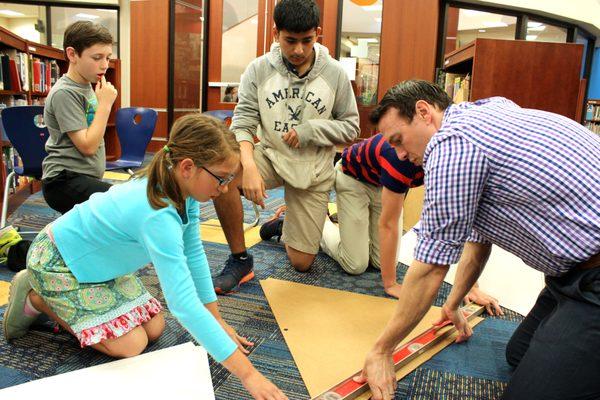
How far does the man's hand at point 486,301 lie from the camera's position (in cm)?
199

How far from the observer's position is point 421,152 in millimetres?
1358

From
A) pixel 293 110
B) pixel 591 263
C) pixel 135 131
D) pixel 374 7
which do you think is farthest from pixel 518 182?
pixel 374 7

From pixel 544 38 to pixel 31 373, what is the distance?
8367 mm

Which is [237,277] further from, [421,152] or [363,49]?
[363,49]

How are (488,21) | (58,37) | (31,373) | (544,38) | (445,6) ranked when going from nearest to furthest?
(31,373)
(445,6)
(488,21)
(544,38)
(58,37)

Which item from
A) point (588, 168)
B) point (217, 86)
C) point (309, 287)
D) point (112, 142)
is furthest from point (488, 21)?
point (588, 168)

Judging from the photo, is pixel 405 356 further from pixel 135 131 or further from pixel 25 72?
pixel 25 72

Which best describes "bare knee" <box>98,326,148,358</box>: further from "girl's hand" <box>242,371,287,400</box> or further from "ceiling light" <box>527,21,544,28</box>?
"ceiling light" <box>527,21,544,28</box>

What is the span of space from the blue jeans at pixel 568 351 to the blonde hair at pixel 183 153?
872mm

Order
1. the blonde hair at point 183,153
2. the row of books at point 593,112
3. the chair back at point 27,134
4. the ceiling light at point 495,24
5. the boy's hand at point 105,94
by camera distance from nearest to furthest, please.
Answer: the blonde hair at point 183,153 < the boy's hand at point 105,94 < the chair back at point 27,134 < the ceiling light at point 495,24 < the row of books at point 593,112

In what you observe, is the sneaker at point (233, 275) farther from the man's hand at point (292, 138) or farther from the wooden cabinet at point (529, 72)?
the wooden cabinet at point (529, 72)

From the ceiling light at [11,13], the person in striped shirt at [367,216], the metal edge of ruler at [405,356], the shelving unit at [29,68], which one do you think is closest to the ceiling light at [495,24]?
the shelving unit at [29,68]

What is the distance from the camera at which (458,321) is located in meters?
1.68

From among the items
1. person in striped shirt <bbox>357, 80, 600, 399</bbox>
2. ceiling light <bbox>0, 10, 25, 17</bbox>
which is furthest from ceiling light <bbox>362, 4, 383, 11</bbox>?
ceiling light <bbox>0, 10, 25, 17</bbox>
